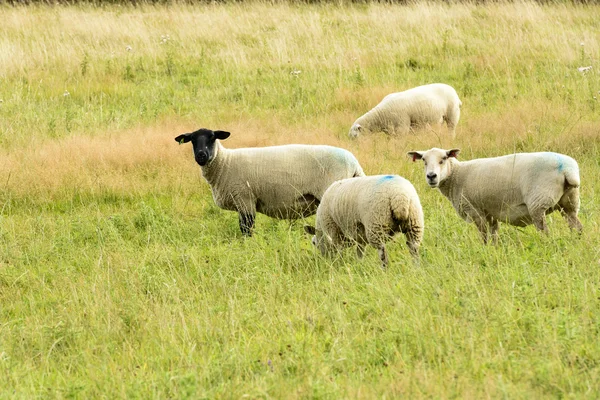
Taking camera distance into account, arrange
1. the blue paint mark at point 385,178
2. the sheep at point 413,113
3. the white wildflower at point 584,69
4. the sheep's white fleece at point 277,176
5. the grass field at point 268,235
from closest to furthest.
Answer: the grass field at point 268,235 < the blue paint mark at point 385,178 < the sheep's white fleece at point 277,176 < the sheep at point 413,113 < the white wildflower at point 584,69

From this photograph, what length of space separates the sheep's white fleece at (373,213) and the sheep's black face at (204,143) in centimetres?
183

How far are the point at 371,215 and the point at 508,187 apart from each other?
1.39m

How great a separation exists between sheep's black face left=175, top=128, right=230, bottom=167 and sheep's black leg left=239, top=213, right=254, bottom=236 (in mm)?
658

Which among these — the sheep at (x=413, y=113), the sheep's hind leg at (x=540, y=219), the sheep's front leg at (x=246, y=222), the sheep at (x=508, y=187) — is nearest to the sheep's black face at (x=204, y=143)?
the sheep's front leg at (x=246, y=222)

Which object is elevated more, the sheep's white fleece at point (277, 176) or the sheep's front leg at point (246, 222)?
the sheep's white fleece at point (277, 176)

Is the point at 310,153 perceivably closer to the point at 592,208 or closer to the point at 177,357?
the point at 592,208

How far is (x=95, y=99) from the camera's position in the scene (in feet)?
47.6

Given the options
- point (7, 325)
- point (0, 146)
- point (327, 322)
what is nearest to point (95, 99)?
point (0, 146)

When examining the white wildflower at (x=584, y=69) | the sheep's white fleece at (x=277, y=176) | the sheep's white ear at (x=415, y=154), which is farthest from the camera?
the white wildflower at (x=584, y=69)

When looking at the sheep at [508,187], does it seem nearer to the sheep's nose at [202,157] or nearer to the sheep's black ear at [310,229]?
the sheep's black ear at [310,229]

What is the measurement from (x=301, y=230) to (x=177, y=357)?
3391mm

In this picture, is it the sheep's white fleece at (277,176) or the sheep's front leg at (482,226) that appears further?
the sheep's white fleece at (277,176)

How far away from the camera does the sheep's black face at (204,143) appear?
8405 mm

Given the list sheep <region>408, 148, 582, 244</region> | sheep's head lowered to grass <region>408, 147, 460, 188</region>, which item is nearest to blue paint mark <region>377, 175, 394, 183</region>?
sheep <region>408, 148, 582, 244</region>
